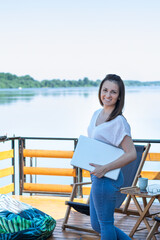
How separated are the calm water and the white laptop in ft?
39.3

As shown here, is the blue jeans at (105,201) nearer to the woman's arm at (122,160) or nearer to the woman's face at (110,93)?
the woman's arm at (122,160)

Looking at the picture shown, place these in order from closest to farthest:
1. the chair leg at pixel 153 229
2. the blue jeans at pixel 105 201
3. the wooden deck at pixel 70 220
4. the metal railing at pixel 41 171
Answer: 1. the blue jeans at pixel 105 201
2. the chair leg at pixel 153 229
3. the wooden deck at pixel 70 220
4. the metal railing at pixel 41 171

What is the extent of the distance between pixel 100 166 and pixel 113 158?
88 mm

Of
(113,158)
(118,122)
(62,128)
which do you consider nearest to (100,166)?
(113,158)

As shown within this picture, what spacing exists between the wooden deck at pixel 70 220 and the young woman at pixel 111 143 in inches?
61.2

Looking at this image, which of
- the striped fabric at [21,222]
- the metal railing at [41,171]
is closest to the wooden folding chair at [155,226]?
the striped fabric at [21,222]

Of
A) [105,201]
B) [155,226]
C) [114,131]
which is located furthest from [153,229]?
[114,131]

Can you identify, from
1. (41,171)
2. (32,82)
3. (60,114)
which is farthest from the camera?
(60,114)

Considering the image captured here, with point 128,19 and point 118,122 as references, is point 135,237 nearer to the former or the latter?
point 118,122

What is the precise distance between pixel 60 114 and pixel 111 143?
27.6 metres

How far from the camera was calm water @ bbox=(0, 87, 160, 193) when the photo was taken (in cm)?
2112

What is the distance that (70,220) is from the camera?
4.45m

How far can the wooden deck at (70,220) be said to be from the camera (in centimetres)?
390

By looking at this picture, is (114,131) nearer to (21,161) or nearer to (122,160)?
(122,160)
